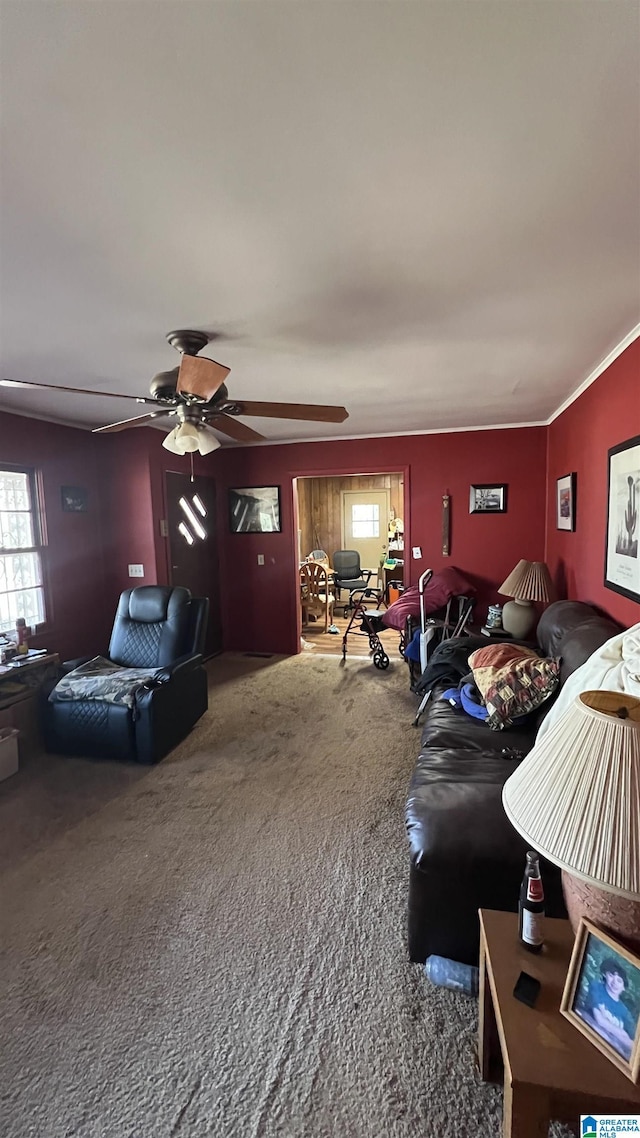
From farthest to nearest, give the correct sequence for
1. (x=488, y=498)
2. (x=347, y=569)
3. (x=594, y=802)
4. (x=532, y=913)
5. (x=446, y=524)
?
1. (x=347, y=569)
2. (x=446, y=524)
3. (x=488, y=498)
4. (x=532, y=913)
5. (x=594, y=802)

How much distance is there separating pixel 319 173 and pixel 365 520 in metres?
8.05

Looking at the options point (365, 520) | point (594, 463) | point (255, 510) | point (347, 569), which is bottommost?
point (347, 569)

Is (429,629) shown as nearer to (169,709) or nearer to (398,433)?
(398,433)

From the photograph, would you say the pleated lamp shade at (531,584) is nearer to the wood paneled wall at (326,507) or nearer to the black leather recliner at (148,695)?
the black leather recliner at (148,695)

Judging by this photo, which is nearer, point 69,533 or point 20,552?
point 20,552

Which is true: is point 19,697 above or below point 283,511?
below

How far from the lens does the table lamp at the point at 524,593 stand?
3988mm

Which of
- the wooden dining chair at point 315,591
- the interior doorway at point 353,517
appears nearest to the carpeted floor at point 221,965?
the wooden dining chair at point 315,591

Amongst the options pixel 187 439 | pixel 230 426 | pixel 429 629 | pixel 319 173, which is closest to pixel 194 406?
pixel 187 439

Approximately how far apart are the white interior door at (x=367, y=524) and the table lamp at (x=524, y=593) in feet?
16.4

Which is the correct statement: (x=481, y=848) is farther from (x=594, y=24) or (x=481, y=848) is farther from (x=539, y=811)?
(x=594, y=24)

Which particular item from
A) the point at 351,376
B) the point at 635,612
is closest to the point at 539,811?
the point at 635,612

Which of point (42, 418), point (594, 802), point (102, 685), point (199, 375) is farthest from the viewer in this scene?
point (42, 418)

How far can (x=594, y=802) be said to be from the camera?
2.75ft
